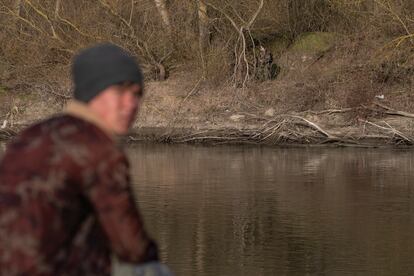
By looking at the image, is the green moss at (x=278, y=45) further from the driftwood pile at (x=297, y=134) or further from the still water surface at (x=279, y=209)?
the still water surface at (x=279, y=209)

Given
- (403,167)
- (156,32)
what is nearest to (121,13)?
(156,32)

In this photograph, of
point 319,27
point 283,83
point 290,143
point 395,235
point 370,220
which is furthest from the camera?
point 319,27

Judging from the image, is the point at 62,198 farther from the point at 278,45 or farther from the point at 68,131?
the point at 278,45

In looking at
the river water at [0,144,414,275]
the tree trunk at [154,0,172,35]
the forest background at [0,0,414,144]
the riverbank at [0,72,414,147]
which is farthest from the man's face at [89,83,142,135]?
the tree trunk at [154,0,172,35]

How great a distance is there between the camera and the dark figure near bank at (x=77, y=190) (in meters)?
3.73

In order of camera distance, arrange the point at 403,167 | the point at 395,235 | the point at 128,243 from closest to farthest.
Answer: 1. the point at 128,243
2. the point at 395,235
3. the point at 403,167

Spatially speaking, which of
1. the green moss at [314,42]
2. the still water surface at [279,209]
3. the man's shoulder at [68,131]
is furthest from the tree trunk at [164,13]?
the man's shoulder at [68,131]

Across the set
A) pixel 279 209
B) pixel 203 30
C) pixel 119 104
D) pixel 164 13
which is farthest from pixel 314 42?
pixel 119 104

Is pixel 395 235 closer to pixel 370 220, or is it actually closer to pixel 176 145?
pixel 370 220

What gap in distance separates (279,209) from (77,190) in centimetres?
1249

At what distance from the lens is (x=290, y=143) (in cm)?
2609

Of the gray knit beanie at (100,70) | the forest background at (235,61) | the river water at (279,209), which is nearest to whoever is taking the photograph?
the gray knit beanie at (100,70)

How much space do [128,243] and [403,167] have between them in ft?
59.1

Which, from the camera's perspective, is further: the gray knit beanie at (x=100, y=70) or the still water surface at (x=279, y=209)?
the still water surface at (x=279, y=209)
